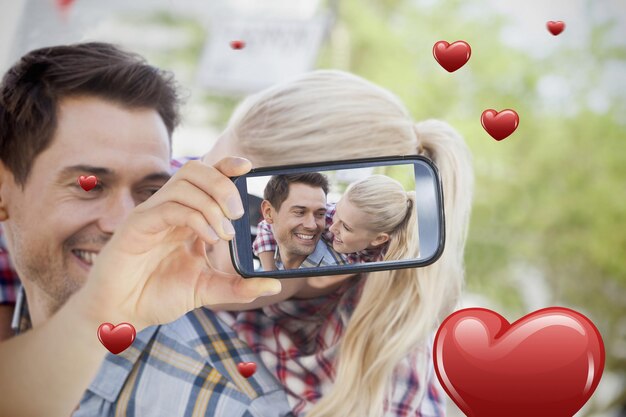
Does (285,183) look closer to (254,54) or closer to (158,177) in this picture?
(158,177)

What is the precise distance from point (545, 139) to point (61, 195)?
4.23ft

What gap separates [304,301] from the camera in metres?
0.98

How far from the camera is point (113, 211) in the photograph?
94 cm

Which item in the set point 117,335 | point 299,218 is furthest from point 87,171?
point 299,218

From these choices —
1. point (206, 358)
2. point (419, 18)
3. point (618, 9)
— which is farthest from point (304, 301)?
point (618, 9)

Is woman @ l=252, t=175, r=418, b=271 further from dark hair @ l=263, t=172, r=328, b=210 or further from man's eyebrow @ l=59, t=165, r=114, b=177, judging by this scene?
man's eyebrow @ l=59, t=165, r=114, b=177

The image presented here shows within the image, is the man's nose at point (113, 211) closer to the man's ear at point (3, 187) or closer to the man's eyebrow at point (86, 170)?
the man's eyebrow at point (86, 170)

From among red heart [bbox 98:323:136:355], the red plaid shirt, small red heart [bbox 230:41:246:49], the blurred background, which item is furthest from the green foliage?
red heart [bbox 98:323:136:355]

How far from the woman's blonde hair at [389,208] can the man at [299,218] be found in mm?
40

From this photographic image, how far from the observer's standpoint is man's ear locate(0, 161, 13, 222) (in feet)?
3.17

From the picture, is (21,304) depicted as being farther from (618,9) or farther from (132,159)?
(618,9)

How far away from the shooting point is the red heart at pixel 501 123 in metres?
0.88

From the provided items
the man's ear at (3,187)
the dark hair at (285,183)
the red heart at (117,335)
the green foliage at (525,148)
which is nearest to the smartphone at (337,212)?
the dark hair at (285,183)

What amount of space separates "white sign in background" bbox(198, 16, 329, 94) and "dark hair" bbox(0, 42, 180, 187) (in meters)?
0.25
